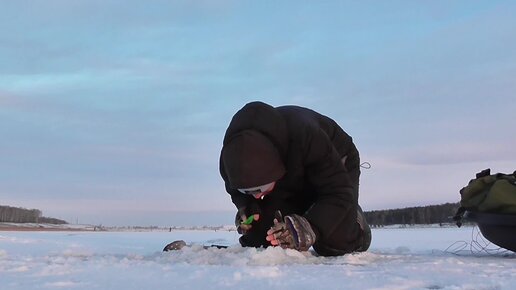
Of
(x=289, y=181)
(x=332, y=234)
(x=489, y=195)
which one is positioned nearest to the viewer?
(x=332, y=234)

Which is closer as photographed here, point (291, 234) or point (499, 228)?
point (291, 234)

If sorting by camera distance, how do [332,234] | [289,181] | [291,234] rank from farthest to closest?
1. [289,181]
2. [332,234]
3. [291,234]

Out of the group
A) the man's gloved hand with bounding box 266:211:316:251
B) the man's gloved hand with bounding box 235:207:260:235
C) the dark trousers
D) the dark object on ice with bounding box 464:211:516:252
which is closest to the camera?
the man's gloved hand with bounding box 266:211:316:251

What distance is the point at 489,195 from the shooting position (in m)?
3.31

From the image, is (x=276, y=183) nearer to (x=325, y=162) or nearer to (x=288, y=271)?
(x=325, y=162)

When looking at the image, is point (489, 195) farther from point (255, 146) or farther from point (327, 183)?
point (255, 146)

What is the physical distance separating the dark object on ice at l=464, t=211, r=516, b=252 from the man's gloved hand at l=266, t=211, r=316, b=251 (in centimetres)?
126

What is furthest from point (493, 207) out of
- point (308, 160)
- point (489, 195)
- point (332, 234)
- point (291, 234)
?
point (291, 234)

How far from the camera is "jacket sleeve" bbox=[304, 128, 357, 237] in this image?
2911mm

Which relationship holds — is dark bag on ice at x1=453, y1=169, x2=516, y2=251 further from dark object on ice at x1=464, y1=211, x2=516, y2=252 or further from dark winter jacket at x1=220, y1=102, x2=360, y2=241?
dark winter jacket at x1=220, y1=102, x2=360, y2=241

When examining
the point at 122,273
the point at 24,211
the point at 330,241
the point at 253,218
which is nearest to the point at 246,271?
the point at 122,273

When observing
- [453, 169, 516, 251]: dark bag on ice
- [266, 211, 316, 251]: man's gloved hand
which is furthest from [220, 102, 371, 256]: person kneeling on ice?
[453, 169, 516, 251]: dark bag on ice

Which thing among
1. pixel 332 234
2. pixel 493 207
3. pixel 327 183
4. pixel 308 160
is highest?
pixel 308 160

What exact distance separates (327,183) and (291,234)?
16.2 inches
